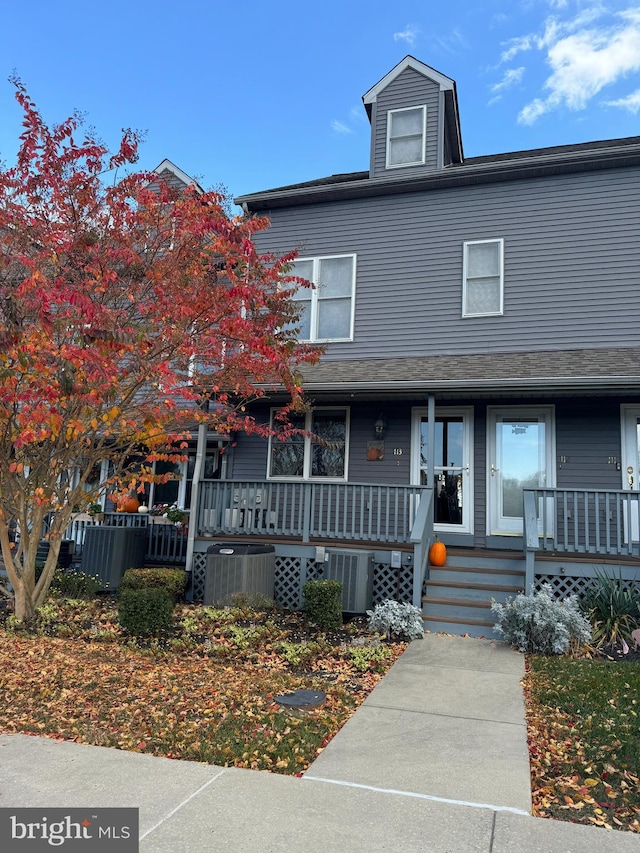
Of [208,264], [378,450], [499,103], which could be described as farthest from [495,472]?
[499,103]

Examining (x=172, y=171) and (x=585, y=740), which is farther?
(x=172, y=171)

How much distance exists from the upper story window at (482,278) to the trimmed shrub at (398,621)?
5442mm

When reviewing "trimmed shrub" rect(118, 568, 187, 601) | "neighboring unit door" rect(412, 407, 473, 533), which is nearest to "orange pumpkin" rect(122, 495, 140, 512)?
"trimmed shrub" rect(118, 568, 187, 601)

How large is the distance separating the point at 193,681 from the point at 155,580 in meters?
3.50

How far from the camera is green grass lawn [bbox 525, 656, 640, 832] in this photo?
336cm

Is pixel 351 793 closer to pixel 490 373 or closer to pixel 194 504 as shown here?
pixel 194 504

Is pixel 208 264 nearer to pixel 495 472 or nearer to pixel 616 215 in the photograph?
pixel 495 472

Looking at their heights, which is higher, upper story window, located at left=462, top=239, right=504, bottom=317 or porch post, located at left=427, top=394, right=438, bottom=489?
upper story window, located at left=462, top=239, right=504, bottom=317

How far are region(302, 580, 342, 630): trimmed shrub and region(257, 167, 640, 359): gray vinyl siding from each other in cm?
478

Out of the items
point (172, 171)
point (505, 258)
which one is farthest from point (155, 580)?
point (172, 171)

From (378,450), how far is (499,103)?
1170 centimetres

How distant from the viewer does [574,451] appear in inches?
370

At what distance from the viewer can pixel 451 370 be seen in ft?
31.5

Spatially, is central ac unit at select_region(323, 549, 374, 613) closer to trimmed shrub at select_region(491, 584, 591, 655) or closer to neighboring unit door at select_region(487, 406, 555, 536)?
trimmed shrub at select_region(491, 584, 591, 655)
